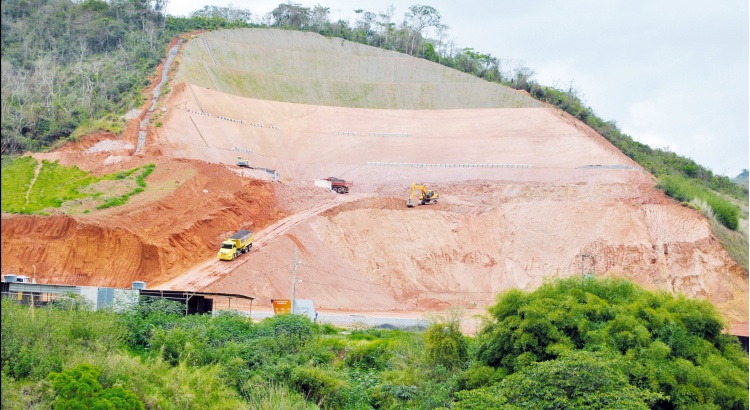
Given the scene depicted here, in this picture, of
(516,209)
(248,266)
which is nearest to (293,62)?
(516,209)

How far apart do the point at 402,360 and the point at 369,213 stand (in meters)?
27.1

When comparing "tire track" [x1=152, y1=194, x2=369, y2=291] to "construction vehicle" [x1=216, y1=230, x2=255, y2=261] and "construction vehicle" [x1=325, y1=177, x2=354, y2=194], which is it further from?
"construction vehicle" [x1=325, y1=177, x2=354, y2=194]

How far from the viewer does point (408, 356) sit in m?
29.5

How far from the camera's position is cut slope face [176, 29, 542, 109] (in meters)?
88.1

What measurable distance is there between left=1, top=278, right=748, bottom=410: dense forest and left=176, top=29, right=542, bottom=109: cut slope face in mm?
57038

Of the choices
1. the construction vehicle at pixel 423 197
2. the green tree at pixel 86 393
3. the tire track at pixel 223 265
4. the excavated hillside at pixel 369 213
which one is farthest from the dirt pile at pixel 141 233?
the green tree at pixel 86 393

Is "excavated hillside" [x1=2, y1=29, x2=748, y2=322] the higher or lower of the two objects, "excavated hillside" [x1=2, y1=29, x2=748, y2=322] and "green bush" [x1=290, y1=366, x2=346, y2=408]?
the higher

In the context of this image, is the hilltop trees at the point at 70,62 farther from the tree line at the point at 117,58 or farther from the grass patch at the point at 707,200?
the grass patch at the point at 707,200

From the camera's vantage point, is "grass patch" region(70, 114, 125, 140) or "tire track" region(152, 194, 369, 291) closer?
"tire track" region(152, 194, 369, 291)

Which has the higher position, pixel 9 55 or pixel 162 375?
pixel 9 55

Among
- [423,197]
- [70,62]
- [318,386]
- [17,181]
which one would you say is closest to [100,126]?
[17,181]

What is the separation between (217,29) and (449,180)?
1716 inches

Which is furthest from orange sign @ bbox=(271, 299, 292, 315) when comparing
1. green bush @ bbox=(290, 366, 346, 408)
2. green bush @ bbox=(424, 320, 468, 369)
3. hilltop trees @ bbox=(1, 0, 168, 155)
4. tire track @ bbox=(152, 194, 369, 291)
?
hilltop trees @ bbox=(1, 0, 168, 155)

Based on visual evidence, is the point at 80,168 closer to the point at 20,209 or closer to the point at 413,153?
the point at 20,209
